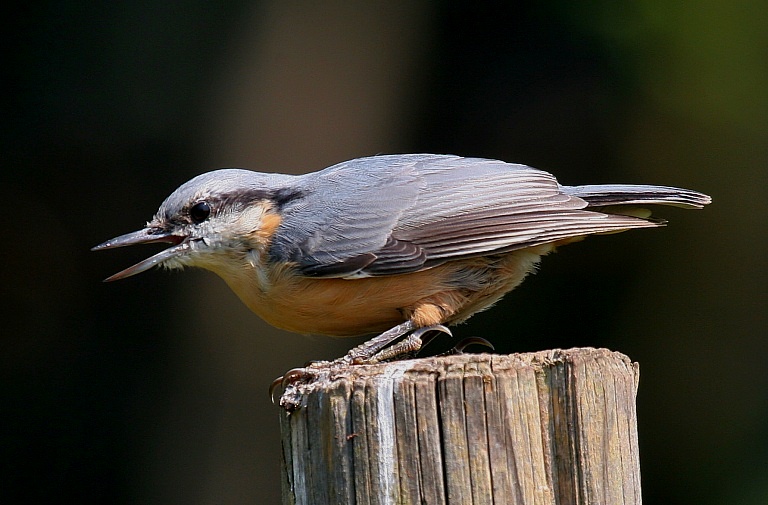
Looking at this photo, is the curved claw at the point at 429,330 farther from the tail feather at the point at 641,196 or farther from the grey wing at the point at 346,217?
the tail feather at the point at 641,196

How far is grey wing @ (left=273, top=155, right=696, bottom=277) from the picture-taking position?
123 inches

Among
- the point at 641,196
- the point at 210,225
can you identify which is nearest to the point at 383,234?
the point at 210,225

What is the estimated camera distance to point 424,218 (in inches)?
127

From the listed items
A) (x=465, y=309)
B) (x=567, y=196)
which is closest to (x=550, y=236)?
(x=567, y=196)

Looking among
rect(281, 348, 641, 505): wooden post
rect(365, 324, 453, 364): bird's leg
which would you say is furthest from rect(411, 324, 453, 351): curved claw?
rect(281, 348, 641, 505): wooden post

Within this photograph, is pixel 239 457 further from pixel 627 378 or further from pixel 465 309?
pixel 627 378

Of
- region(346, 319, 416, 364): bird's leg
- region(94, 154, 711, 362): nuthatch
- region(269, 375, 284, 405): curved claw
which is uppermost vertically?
region(94, 154, 711, 362): nuthatch

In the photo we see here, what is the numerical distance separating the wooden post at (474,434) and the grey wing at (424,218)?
106cm

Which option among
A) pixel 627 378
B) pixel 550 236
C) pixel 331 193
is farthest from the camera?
pixel 331 193

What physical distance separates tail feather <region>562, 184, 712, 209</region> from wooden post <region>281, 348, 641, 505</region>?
1286 mm

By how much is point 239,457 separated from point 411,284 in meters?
3.01

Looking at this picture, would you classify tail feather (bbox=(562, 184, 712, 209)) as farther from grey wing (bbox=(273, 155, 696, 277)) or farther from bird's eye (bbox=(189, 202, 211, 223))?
bird's eye (bbox=(189, 202, 211, 223))

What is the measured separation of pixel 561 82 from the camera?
5.75 meters

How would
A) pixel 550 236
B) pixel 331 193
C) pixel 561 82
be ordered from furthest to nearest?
→ pixel 561 82 → pixel 331 193 → pixel 550 236
